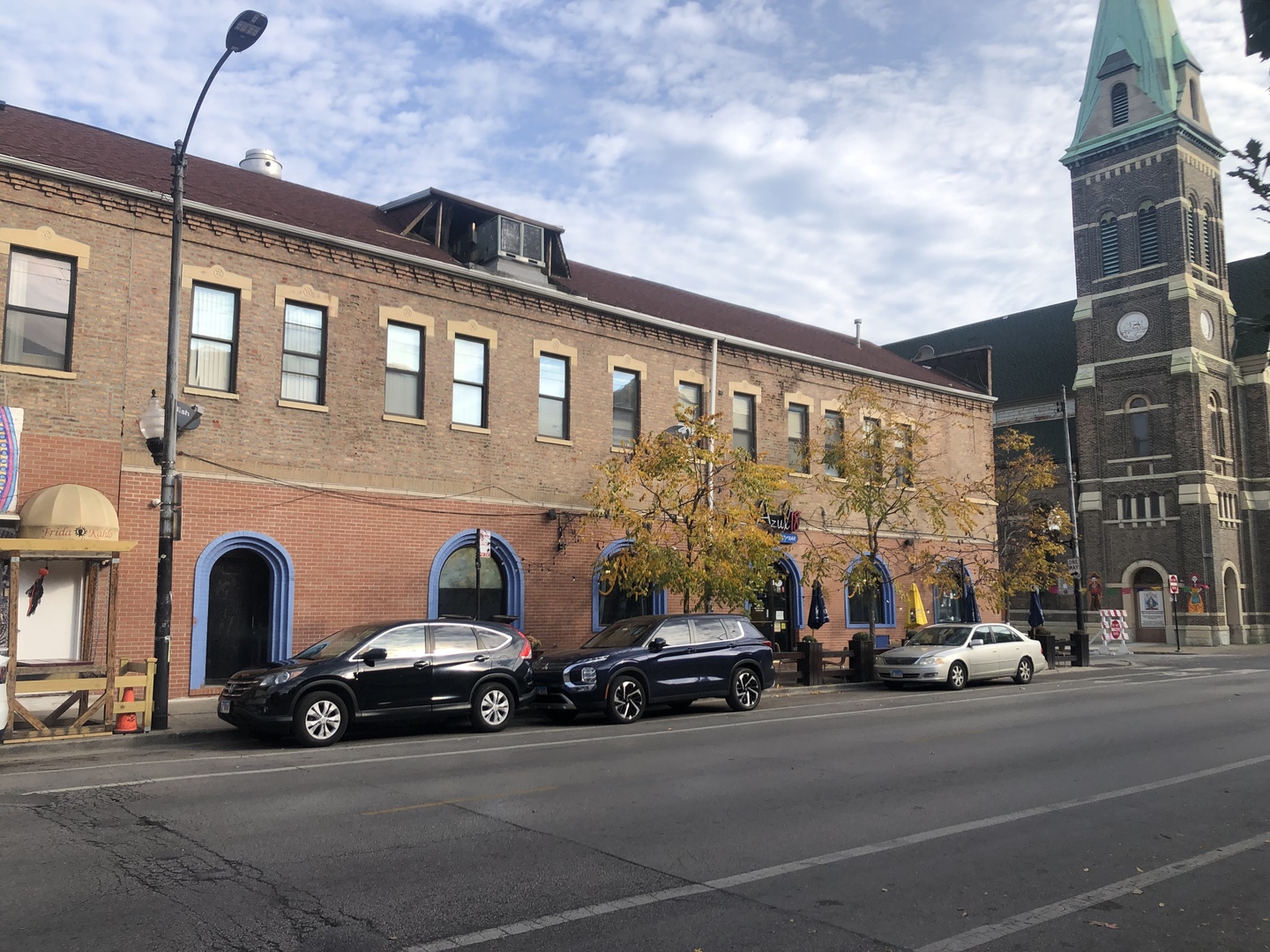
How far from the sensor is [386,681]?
13.0 m

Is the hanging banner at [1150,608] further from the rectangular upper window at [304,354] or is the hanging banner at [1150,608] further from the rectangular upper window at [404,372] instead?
the rectangular upper window at [304,354]

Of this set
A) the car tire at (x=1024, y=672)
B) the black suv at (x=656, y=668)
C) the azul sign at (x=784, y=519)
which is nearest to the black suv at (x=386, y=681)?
the black suv at (x=656, y=668)

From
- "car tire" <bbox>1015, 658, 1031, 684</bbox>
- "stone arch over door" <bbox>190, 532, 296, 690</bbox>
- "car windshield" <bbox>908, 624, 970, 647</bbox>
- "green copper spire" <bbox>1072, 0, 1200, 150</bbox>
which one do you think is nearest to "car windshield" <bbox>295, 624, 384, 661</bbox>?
"stone arch over door" <bbox>190, 532, 296, 690</bbox>

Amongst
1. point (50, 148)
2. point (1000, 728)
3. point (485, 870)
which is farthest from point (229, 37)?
point (1000, 728)

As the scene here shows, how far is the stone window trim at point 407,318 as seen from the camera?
1909 centimetres

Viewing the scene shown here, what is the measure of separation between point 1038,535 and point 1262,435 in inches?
1110

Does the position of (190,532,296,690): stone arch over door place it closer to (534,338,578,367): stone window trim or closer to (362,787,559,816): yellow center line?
(534,338,578,367): stone window trim

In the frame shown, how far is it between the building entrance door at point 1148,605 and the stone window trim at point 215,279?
1711 inches

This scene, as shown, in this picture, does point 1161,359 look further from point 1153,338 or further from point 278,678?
point 278,678

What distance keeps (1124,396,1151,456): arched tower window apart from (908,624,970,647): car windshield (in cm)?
3115

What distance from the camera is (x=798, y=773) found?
10008 millimetres

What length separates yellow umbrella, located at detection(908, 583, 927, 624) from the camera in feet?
92.9

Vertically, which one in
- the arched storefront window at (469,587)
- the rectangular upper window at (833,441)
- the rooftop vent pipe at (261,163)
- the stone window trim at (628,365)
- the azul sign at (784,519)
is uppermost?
the rooftop vent pipe at (261,163)

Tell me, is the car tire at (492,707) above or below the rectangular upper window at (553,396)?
below
